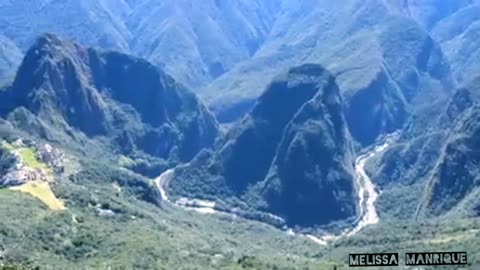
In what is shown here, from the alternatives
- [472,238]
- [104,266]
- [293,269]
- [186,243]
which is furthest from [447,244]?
[104,266]

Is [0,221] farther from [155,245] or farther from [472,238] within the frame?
[472,238]

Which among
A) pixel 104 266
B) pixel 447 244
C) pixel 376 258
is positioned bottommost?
pixel 447 244

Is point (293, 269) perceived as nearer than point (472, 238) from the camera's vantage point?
Yes

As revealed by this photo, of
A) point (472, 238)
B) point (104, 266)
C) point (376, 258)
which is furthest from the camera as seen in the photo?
point (472, 238)

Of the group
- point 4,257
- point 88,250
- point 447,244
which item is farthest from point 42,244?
point 447,244

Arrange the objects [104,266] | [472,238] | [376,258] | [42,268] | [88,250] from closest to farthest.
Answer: [376,258] → [42,268] → [104,266] → [88,250] → [472,238]

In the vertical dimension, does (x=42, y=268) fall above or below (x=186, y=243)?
above

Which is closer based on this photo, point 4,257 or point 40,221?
point 4,257

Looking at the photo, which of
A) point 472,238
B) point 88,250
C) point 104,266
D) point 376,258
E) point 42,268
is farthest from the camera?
point 472,238

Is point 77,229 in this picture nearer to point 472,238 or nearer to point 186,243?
point 186,243
